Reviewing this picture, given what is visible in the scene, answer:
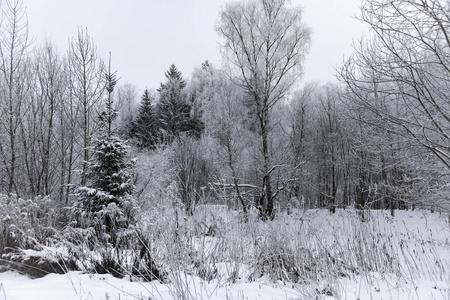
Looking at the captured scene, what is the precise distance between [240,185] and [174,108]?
17.4 m

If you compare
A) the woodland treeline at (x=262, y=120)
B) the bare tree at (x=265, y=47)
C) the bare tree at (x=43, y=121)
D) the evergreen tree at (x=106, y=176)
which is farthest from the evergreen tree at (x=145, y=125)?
the evergreen tree at (x=106, y=176)

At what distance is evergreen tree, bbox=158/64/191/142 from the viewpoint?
29.0 m

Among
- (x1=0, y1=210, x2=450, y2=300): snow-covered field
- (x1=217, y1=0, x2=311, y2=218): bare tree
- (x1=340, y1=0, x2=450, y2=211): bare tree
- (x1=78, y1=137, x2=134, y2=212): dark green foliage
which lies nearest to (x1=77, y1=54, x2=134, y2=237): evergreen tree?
(x1=78, y1=137, x2=134, y2=212): dark green foliage

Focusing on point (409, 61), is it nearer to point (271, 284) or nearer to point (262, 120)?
point (271, 284)

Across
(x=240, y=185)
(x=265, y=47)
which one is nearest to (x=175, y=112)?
(x=265, y=47)

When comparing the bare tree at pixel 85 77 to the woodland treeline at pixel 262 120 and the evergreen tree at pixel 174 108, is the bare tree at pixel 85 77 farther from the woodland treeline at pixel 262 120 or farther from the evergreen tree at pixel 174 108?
A: the evergreen tree at pixel 174 108

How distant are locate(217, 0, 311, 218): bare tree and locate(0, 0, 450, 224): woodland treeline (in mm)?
49

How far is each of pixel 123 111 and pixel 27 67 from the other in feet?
78.1

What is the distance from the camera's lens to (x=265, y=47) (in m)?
15.7

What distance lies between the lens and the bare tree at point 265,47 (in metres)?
15.0

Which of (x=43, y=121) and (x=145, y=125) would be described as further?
(x=145, y=125)

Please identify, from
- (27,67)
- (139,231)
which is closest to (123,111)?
(27,67)

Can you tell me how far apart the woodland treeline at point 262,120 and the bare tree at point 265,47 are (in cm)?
5

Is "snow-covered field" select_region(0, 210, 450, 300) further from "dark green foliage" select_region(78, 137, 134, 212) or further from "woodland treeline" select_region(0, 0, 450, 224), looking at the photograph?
"dark green foliage" select_region(78, 137, 134, 212)
